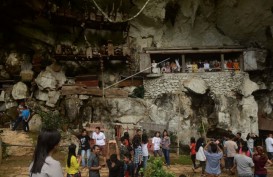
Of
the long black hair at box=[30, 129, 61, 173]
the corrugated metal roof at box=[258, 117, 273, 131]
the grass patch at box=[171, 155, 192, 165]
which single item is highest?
the long black hair at box=[30, 129, 61, 173]

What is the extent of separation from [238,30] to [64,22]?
13.9 m

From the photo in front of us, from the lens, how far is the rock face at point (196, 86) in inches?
878

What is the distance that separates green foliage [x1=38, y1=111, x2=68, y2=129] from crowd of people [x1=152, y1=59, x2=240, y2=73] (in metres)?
7.80

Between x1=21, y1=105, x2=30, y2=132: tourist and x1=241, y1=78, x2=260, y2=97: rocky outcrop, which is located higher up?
x1=241, y1=78, x2=260, y2=97: rocky outcrop

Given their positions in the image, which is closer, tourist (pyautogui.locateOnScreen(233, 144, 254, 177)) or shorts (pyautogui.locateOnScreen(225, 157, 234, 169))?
tourist (pyautogui.locateOnScreen(233, 144, 254, 177))

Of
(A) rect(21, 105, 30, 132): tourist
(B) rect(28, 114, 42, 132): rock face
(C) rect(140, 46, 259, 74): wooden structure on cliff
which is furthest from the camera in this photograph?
(C) rect(140, 46, 259, 74): wooden structure on cliff

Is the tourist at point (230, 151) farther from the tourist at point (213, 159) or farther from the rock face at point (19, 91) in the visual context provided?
the rock face at point (19, 91)

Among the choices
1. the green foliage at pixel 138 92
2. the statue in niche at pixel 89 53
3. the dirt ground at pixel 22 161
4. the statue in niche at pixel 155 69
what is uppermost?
the statue in niche at pixel 89 53

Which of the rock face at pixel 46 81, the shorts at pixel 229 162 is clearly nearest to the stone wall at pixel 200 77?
the rock face at pixel 46 81

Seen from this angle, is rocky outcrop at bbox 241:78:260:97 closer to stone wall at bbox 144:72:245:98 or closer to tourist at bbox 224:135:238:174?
stone wall at bbox 144:72:245:98

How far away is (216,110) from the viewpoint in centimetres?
2198

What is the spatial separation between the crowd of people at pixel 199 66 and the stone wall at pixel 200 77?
592mm

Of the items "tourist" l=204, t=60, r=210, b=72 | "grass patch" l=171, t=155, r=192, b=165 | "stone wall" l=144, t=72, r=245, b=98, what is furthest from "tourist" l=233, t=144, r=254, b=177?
"tourist" l=204, t=60, r=210, b=72

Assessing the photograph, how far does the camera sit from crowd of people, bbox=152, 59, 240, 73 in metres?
23.5
